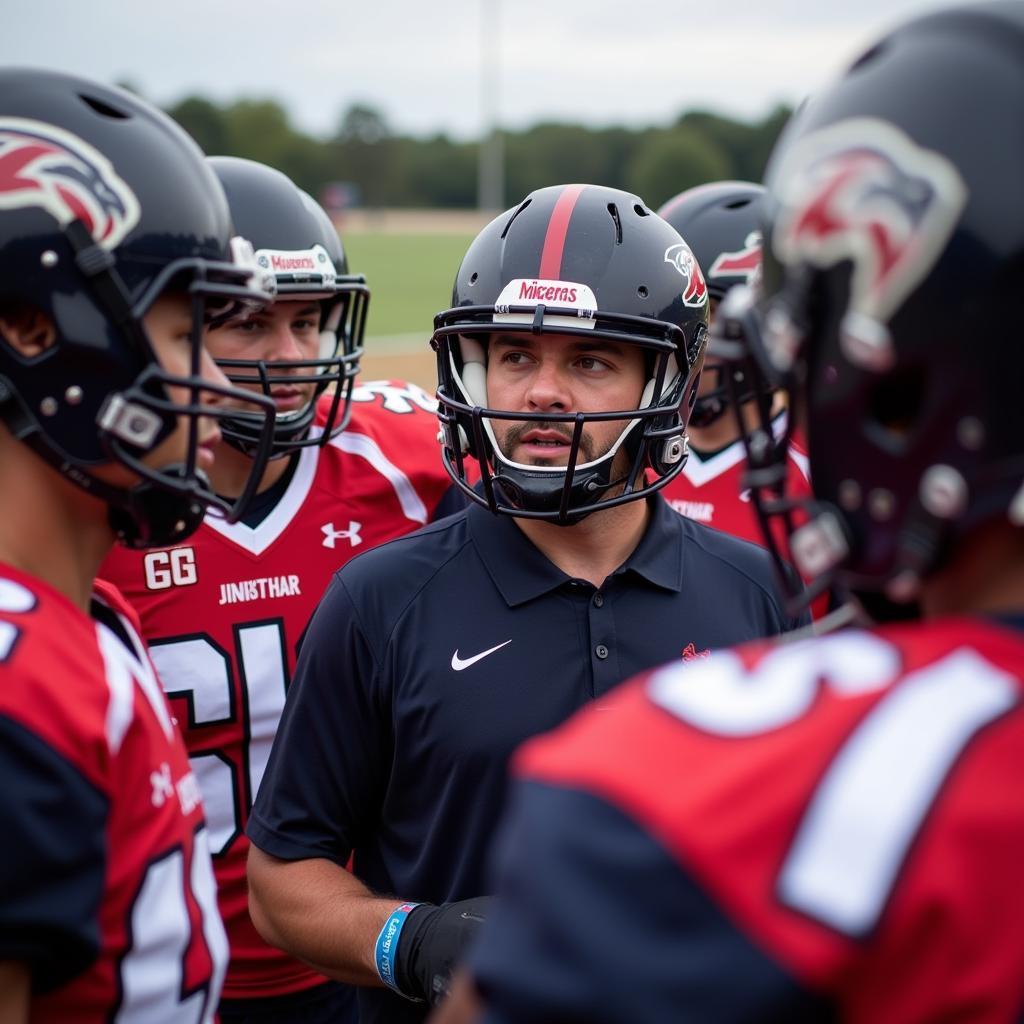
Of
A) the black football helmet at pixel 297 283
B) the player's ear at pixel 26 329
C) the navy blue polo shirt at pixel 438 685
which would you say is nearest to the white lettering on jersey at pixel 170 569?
the black football helmet at pixel 297 283

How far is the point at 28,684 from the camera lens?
1.45m

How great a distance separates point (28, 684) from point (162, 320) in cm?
62

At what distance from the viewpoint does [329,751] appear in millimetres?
2250

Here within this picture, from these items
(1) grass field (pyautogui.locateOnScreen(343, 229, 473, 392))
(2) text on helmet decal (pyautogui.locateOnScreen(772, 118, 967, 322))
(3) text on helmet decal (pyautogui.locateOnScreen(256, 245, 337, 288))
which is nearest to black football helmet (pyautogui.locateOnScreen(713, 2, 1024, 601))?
(2) text on helmet decal (pyautogui.locateOnScreen(772, 118, 967, 322))

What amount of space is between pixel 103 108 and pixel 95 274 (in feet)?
0.92

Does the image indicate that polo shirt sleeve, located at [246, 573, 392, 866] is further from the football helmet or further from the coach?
the football helmet

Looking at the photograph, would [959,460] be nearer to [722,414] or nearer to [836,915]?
[836,915]

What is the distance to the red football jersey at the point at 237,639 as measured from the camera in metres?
2.94

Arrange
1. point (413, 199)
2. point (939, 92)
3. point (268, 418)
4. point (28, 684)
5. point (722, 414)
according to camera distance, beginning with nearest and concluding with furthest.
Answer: point (939, 92) → point (28, 684) → point (268, 418) → point (722, 414) → point (413, 199)

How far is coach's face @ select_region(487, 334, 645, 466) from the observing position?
2.50 m

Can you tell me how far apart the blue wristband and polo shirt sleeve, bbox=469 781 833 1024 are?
112cm

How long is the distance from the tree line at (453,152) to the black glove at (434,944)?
181 ft

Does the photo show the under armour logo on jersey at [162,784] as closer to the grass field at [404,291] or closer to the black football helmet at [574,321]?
the black football helmet at [574,321]

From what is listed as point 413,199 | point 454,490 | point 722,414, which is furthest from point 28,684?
point 413,199
